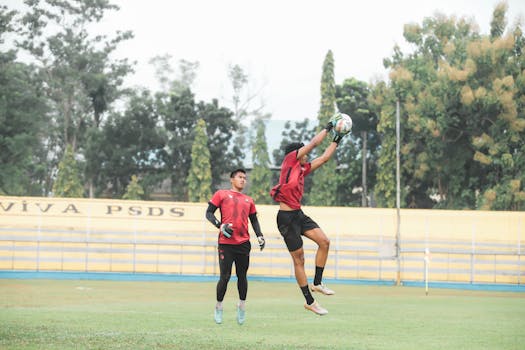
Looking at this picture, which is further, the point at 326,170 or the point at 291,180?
the point at 326,170

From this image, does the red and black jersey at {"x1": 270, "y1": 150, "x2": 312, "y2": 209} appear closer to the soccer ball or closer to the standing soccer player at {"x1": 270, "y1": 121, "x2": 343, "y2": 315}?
the standing soccer player at {"x1": 270, "y1": 121, "x2": 343, "y2": 315}

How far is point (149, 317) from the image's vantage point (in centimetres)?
1438

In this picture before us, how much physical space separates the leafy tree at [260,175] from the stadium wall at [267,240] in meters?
14.7

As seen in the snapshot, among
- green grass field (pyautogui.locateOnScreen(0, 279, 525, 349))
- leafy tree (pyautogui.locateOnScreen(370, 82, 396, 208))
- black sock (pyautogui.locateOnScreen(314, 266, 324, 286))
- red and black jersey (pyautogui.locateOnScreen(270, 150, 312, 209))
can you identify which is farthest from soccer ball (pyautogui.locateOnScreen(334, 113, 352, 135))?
leafy tree (pyautogui.locateOnScreen(370, 82, 396, 208))

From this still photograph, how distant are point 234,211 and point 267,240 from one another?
2520cm

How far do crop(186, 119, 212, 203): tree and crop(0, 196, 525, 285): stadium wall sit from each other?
1418cm

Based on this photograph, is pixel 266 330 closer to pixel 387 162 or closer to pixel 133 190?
pixel 133 190

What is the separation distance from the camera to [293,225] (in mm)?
12219

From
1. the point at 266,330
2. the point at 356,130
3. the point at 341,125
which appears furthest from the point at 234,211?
the point at 356,130

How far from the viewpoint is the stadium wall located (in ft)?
122

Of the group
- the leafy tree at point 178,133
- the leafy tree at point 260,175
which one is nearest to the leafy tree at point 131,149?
the leafy tree at point 178,133

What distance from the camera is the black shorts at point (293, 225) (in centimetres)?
1219

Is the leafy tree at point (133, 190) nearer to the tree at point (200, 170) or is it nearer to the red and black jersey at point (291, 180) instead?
the tree at point (200, 170)

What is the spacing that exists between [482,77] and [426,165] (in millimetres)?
6646
